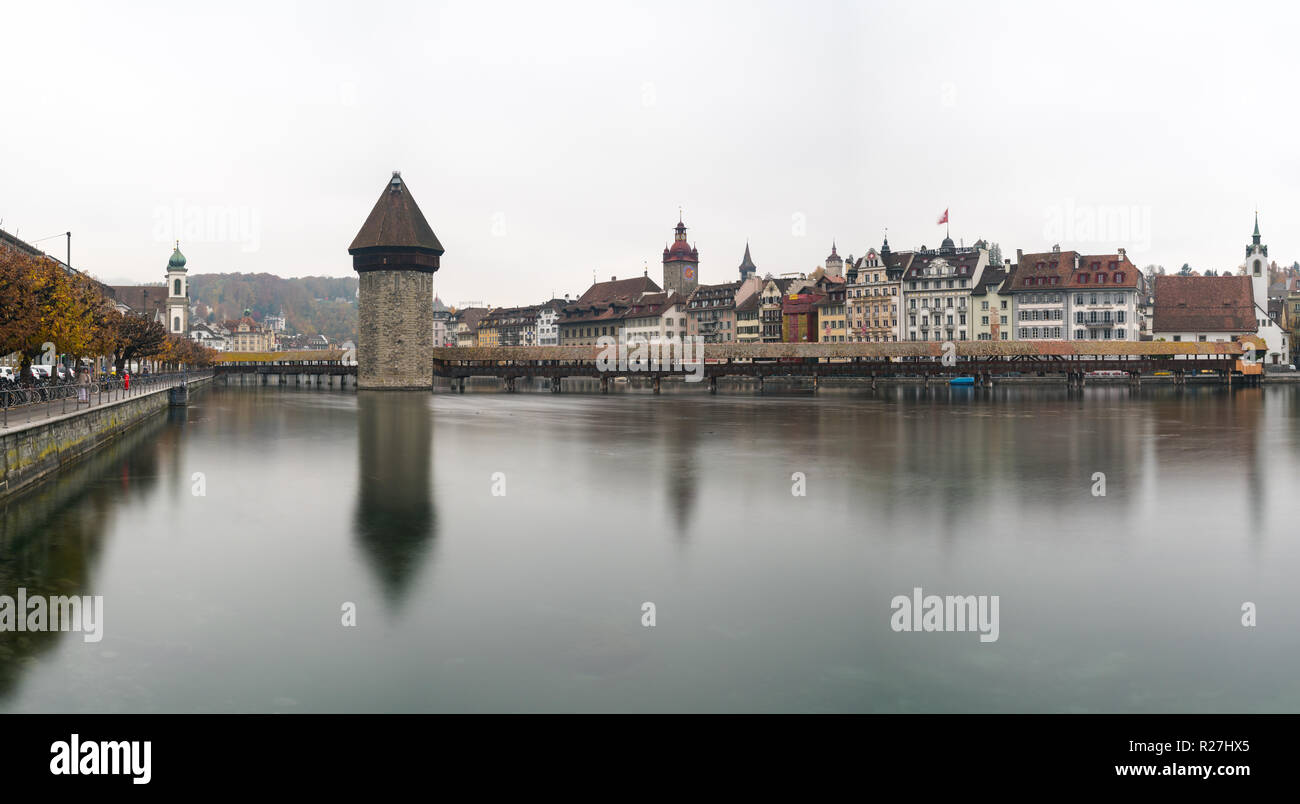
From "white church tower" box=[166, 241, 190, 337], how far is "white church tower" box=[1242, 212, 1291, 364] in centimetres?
11657

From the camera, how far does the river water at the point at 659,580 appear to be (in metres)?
7.43

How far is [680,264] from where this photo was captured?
134 m

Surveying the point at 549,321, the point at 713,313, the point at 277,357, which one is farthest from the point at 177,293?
the point at 713,313

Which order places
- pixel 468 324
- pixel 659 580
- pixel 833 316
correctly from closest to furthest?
pixel 659 580
pixel 833 316
pixel 468 324

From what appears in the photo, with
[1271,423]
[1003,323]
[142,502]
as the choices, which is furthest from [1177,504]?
[1003,323]

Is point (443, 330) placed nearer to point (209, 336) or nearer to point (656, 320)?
point (209, 336)

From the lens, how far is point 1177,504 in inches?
639

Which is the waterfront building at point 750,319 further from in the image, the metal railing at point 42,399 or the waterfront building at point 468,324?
the metal railing at point 42,399

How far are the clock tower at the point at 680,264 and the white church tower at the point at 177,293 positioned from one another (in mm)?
61780

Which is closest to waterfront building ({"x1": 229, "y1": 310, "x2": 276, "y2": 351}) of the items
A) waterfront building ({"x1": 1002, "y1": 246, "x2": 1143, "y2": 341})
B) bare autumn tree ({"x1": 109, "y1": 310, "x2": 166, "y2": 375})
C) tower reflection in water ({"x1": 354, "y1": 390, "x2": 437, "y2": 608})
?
bare autumn tree ({"x1": 109, "y1": 310, "x2": 166, "y2": 375})

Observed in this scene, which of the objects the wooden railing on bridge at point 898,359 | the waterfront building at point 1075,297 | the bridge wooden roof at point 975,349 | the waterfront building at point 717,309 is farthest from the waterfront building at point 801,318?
the bridge wooden roof at point 975,349

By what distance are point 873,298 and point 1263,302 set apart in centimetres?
4016

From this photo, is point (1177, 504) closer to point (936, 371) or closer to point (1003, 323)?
point (936, 371)
